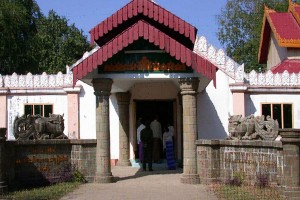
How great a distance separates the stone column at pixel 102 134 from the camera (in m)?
14.3

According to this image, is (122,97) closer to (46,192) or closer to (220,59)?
(220,59)

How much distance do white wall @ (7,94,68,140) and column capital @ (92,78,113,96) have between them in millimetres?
6024

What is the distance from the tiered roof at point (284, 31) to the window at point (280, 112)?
3043 mm

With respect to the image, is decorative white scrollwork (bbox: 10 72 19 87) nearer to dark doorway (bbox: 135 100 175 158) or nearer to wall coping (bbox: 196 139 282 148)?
dark doorway (bbox: 135 100 175 158)

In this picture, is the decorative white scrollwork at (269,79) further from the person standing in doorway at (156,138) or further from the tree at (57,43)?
the tree at (57,43)

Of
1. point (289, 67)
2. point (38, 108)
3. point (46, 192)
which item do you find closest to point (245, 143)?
point (46, 192)

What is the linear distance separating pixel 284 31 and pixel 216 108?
25.2 feet

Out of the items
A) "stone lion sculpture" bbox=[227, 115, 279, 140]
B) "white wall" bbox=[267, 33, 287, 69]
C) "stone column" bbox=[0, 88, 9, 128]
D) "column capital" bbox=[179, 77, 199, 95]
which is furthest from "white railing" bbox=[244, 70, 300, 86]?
"stone column" bbox=[0, 88, 9, 128]

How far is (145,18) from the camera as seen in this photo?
14750mm

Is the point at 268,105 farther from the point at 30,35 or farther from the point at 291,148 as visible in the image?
the point at 30,35

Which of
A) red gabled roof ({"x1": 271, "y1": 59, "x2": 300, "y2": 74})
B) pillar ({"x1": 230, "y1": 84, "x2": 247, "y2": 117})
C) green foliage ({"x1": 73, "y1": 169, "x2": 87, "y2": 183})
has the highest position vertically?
red gabled roof ({"x1": 271, "y1": 59, "x2": 300, "y2": 74})

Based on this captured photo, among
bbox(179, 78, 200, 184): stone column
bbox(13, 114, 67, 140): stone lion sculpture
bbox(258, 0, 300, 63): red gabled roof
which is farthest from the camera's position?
bbox(258, 0, 300, 63): red gabled roof

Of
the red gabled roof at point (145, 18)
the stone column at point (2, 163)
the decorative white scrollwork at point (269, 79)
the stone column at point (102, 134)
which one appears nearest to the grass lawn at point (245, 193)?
the stone column at point (102, 134)

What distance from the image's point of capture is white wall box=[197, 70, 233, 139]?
786 inches
